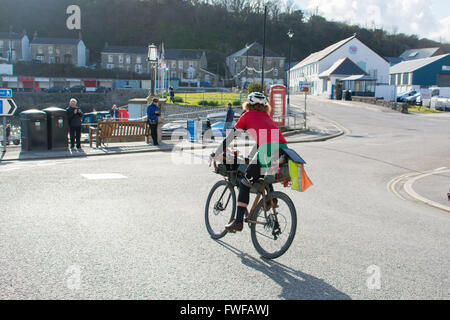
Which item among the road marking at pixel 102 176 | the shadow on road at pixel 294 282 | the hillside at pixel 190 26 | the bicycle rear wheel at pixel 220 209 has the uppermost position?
the hillside at pixel 190 26

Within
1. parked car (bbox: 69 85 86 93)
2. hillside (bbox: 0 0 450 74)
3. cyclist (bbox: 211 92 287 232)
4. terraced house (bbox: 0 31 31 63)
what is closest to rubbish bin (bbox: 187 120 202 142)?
cyclist (bbox: 211 92 287 232)

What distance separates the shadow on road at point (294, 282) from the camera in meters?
4.42

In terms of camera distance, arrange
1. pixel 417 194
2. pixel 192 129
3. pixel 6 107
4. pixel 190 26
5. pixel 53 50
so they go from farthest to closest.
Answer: pixel 190 26, pixel 53 50, pixel 192 129, pixel 6 107, pixel 417 194

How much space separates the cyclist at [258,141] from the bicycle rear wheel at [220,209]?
423 millimetres

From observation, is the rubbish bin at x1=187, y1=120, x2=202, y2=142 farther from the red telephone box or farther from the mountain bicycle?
the mountain bicycle

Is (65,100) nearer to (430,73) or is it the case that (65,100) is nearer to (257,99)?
(430,73)

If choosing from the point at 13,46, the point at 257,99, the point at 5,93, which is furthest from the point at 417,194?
the point at 13,46

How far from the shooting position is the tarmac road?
4574mm

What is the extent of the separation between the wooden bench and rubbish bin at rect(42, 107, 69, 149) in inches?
62.8

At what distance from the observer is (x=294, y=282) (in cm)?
479

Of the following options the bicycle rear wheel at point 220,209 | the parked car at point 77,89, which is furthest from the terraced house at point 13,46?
the bicycle rear wheel at point 220,209

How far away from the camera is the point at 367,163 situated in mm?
15375

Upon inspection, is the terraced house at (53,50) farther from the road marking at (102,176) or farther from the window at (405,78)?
the road marking at (102,176)

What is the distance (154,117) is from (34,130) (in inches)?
188
